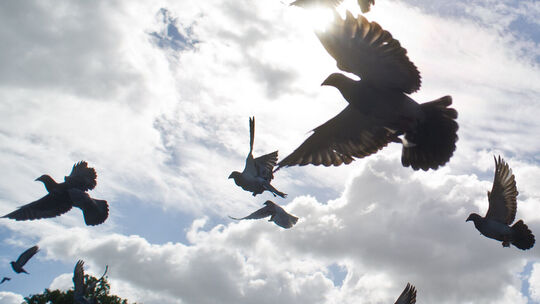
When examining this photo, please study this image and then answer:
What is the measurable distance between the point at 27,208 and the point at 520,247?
34.6 ft

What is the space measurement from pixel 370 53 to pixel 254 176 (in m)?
4.70

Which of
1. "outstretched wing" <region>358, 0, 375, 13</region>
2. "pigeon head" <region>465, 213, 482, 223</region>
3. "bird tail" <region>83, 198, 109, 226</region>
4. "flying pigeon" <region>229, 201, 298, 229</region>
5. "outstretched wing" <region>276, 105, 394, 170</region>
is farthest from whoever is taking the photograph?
"bird tail" <region>83, 198, 109, 226</region>

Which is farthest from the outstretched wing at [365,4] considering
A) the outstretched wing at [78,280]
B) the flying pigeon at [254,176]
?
the outstretched wing at [78,280]

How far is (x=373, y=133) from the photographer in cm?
627

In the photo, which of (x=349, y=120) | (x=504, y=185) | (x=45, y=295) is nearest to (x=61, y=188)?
(x=349, y=120)

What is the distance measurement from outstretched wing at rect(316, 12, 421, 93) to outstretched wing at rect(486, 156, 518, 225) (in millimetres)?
5108

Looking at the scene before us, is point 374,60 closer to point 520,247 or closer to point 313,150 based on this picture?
point 313,150

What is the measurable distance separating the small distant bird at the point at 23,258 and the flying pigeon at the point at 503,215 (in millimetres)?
11587

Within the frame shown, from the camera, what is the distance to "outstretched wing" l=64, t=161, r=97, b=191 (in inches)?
378

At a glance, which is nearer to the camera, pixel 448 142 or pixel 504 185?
pixel 448 142

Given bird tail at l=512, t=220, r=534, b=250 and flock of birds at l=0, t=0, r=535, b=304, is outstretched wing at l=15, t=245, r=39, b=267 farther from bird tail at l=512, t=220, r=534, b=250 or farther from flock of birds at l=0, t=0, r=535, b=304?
bird tail at l=512, t=220, r=534, b=250

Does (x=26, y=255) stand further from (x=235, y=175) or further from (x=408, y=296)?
(x=408, y=296)

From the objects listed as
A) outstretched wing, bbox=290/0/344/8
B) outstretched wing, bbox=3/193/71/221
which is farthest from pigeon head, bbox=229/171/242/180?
outstretched wing, bbox=290/0/344/8

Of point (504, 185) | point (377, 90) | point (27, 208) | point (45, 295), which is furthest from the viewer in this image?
point (45, 295)
